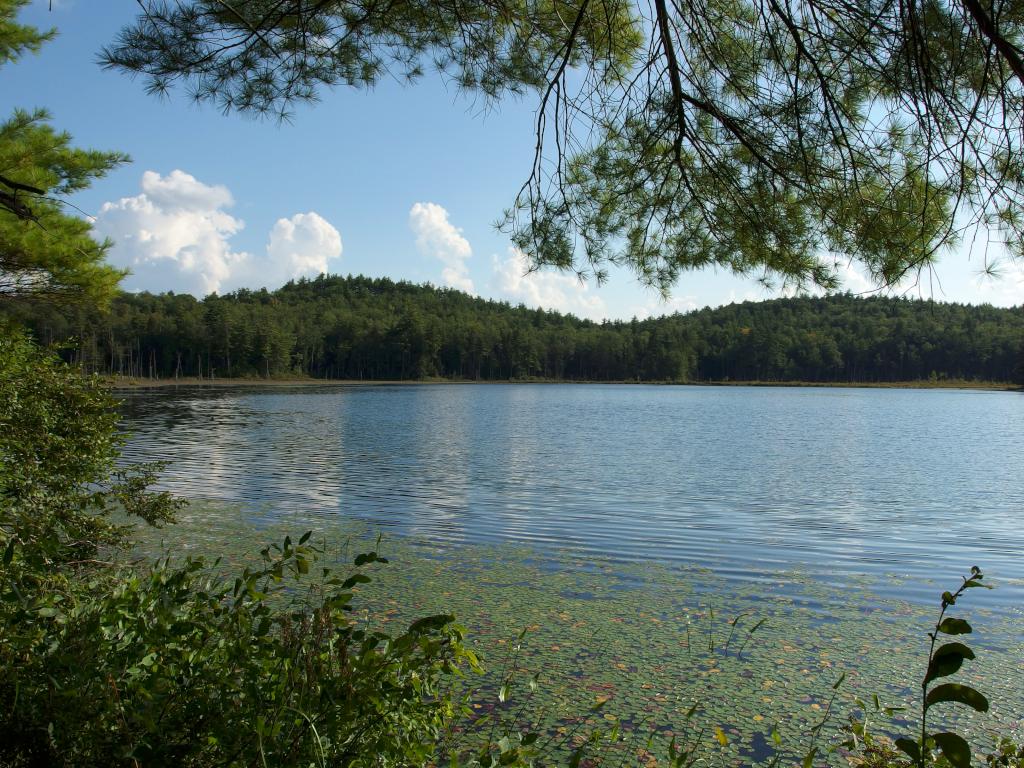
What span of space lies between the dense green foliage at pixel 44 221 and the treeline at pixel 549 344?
280ft

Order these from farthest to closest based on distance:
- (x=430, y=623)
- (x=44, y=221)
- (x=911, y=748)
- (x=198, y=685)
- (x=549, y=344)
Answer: (x=549, y=344) → (x=44, y=221) → (x=198, y=685) → (x=430, y=623) → (x=911, y=748)

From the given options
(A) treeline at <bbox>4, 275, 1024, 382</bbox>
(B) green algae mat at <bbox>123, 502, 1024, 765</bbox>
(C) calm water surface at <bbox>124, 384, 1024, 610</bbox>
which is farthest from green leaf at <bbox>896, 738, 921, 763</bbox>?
(A) treeline at <bbox>4, 275, 1024, 382</bbox>

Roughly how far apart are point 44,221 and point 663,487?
11830 mm

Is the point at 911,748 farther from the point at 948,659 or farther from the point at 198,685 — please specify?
the point at 198,685

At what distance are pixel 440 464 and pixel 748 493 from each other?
26.1 ft

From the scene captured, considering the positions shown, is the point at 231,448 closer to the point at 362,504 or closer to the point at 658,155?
the point at 362,504

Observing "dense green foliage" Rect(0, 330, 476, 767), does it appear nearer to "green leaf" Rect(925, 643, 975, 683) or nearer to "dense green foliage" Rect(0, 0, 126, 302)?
"green leaf" Rect(925, 643, 975, 683)

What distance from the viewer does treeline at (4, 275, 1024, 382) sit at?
10300 centimetres

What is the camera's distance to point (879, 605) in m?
7.19

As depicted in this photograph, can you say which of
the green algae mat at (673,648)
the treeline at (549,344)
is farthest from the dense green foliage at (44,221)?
the treeline at (549,344)

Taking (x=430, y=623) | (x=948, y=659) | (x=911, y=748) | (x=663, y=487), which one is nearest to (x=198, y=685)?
(x=430, y=623)

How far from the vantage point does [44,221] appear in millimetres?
10055

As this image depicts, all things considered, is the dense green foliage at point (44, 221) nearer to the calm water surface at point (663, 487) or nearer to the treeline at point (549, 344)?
the calm water surface at point (663, 487)

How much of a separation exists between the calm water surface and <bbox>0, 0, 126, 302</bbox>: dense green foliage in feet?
14.6
